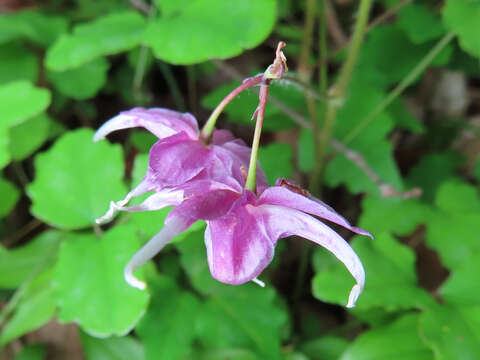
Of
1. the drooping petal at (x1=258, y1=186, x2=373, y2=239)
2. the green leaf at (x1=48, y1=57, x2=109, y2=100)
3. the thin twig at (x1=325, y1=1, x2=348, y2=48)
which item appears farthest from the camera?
the thin twig at (x1=325, y1=1, x2=348, y2=48)

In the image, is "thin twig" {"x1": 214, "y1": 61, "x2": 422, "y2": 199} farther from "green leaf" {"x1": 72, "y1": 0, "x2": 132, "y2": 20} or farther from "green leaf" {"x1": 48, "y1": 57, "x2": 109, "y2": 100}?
"green leaf" {"x1": 72, "y1": 0, "x2": 132, "y2": 20}

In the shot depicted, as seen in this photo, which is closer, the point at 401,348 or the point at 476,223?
the point at 401,348

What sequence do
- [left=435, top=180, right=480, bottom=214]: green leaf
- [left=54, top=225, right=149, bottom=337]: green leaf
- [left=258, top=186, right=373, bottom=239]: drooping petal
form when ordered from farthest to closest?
[left=435, top=180, right=480, bottom=214]: green leaf < [left=54, top=225, right=149, bottom=337]: green leaf < [left=258, top=186, right=373, bottom=239]: drooping petal

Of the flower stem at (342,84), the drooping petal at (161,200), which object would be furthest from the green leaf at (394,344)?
the drooping petal at (161,200)

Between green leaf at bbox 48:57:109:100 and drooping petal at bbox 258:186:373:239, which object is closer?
drooping petal at bbox 258:186:373:239

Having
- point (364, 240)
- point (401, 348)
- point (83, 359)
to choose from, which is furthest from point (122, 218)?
point (401, 348)

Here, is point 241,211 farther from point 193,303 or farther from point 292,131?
point 292,131

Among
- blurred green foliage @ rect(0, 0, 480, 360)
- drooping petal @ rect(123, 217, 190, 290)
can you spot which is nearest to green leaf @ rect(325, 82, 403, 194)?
blurred green foliage @ rect(0, 0, 480, 360)

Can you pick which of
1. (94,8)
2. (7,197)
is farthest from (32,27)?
(7,197)

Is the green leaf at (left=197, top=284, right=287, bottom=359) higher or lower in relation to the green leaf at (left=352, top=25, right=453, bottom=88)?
lower
